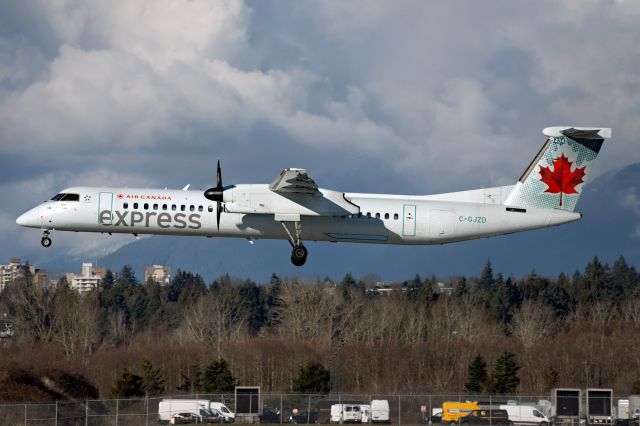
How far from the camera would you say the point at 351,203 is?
1686 inches

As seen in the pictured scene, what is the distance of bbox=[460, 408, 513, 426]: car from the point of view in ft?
154

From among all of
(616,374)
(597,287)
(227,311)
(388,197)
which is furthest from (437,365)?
(597,287)

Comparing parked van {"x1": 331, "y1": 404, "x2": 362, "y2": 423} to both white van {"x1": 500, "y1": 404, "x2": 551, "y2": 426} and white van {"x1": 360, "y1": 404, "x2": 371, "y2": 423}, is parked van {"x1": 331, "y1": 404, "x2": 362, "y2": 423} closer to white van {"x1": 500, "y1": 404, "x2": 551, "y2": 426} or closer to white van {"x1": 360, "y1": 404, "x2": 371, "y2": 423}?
white van {"x1": 360, "y1": 404, "x2": 371, "y2": 423}

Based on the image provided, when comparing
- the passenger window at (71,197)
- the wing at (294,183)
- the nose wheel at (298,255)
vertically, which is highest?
the wing at (294,183)

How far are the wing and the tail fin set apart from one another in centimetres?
841

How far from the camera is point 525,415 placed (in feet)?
158

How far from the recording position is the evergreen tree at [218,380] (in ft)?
210

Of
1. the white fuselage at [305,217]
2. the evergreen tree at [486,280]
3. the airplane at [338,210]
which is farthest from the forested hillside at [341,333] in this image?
the airplane at [338,210]

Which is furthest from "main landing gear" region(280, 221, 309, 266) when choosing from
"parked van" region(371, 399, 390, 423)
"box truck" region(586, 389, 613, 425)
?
"box truck" region(586, 389, 613, 425)

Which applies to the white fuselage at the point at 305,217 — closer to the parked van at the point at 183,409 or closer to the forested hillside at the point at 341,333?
the parked van at the point at 183,409

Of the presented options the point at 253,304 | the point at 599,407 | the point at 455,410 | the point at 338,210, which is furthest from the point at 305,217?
the point at 253,304

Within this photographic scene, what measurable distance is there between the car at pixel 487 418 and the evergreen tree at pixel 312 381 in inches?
736

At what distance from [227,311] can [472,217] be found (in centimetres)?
7880

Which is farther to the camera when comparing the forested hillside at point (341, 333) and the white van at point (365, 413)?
the forested hillside at point (341, 333)
